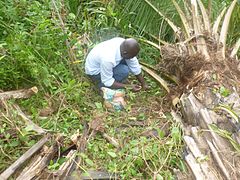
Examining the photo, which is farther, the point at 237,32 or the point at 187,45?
the point at 237,32

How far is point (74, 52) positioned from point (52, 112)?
1110mm

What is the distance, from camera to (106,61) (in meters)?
4.70

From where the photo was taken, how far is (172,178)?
11.8ft

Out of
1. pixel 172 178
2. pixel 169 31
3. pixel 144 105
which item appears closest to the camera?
pixel 172 178

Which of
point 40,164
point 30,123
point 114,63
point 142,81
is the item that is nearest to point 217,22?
point 142,81

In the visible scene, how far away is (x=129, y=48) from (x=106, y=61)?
287 millimetres

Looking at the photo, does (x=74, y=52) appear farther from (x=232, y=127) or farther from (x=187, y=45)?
(x=232, y=127)

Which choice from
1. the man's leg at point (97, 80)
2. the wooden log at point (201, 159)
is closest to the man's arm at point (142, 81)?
the man's leg at point (97, 80)

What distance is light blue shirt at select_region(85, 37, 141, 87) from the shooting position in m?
4.73

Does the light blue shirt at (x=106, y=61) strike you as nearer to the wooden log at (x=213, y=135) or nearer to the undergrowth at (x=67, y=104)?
the undergrowth at (x=67, y=104)

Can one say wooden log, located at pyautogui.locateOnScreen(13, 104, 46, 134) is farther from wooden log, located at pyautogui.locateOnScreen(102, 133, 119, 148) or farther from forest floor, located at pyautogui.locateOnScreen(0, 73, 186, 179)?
wooden log, located at pyautogui.locateOnScreen(102, 133, 119, 148)

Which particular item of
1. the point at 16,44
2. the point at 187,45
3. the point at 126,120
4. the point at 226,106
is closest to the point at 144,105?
the point at 126,120

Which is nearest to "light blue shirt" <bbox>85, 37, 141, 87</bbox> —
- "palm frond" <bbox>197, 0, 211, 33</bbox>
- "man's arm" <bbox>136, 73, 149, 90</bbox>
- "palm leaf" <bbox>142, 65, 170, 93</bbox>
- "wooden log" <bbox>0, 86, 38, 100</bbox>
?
"man's arm" <bbox>136, 73, 149, 90</bbox>

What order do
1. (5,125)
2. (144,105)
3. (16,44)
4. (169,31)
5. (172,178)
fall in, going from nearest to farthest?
(172,178)
(5,125)
(16,44)
(144,105)
(169,31)
